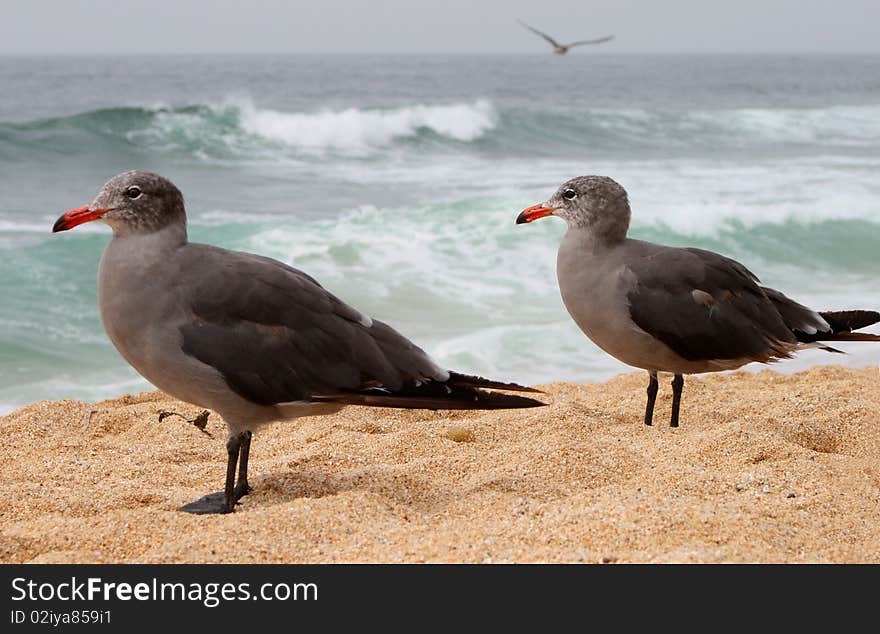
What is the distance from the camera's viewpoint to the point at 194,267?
140 inches

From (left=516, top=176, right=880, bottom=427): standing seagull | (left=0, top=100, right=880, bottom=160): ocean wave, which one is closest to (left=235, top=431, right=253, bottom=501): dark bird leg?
(left=516, top=176, right=880, bottom=427): standing seagull

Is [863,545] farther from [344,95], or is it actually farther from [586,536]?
[344,95]

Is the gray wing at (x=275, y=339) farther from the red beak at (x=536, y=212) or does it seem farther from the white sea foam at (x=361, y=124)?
the white sea foam at (x=361, y=124)

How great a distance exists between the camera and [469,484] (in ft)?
13.3

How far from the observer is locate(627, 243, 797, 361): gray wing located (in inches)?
189

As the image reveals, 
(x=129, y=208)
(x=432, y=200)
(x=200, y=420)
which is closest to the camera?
(x=129, y=208)

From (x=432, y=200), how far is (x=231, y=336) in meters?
13.9

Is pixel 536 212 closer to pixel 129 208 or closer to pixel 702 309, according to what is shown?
pixel 702 309

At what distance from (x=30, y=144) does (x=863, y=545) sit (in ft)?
68.2

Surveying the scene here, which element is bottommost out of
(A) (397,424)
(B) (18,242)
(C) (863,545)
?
(B) (18,242)

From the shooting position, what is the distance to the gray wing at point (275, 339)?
11.5 ft

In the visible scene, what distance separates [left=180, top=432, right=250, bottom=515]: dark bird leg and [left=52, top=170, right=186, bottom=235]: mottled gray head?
2.71ft

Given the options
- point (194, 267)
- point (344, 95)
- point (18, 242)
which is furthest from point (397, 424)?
point (344, 95)

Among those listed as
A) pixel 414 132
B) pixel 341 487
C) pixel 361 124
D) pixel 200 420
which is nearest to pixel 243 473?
pixel 341 487
